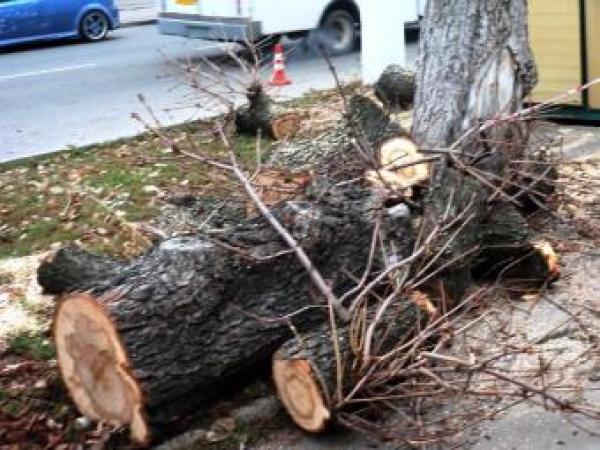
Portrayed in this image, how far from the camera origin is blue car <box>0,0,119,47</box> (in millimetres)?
18016

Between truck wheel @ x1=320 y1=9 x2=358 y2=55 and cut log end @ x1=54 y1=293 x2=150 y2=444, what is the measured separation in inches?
451

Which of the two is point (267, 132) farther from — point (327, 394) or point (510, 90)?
point (327, 394)

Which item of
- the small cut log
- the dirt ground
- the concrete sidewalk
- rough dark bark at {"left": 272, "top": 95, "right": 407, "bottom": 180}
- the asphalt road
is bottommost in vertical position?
the dirt ground

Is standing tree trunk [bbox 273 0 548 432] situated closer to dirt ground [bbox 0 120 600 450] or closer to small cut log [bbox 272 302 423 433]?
dirt ground [bbox 0 120 600 450]

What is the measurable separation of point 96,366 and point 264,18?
1005 centimetres

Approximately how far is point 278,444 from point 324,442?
200mm

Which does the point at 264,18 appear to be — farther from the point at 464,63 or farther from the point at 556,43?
the point at 464,63

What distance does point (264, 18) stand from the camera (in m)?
13.9

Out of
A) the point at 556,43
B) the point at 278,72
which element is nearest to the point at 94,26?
the point at 278,72

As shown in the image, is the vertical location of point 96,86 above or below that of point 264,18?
below

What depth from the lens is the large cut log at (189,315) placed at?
4.34 meters

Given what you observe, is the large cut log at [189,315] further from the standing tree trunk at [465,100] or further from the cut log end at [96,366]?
the standing tree trunk at [465,100]

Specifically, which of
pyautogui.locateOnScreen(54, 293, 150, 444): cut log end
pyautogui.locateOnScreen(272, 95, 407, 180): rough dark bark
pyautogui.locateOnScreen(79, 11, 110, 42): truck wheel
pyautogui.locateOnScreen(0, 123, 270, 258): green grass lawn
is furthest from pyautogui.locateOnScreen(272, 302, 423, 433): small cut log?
pyautogui.locateOnScreen(79, 11, 110, 42): truck wheel

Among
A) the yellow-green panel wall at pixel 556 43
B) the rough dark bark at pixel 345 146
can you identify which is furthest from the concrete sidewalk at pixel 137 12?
the rough dark bark at pixel 345 146
